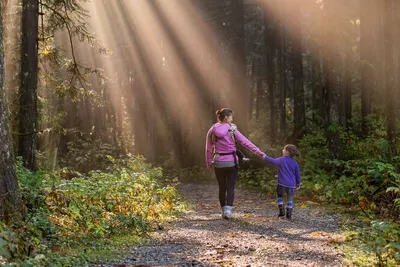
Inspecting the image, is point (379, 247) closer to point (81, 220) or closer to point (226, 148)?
point (81, 220)

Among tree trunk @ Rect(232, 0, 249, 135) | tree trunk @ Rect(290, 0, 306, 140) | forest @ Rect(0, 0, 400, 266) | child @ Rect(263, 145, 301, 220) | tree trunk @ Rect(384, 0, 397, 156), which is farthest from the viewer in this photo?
tree trunk @ Rect(290, 0, 306, 140)

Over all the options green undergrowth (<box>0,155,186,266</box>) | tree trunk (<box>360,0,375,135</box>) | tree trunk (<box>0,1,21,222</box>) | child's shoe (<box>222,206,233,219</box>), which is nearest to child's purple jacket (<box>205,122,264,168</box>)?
child's shoe (<box>222,206,233,219</box>)

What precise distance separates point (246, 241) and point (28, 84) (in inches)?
346

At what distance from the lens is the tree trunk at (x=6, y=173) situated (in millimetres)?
6965

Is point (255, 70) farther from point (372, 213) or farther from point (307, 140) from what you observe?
point (372, 213)

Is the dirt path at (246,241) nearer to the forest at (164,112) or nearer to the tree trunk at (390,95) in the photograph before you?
the forest at (164,112)

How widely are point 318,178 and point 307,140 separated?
611 cm

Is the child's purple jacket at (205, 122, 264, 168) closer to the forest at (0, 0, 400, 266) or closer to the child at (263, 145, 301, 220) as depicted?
the child at (263, 145, 301, 220)

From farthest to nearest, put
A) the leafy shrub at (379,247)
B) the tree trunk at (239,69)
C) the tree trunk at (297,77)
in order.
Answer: the tree trunk at (297,77) → the tree trunk at (239,69) → the leafy shrub at (379,247)

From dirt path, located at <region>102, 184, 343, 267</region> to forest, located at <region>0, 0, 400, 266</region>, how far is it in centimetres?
55

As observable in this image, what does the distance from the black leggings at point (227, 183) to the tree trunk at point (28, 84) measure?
19.6ft

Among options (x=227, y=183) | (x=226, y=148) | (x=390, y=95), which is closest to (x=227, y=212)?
(x=227, y=183)

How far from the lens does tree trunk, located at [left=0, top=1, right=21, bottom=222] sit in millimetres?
6965

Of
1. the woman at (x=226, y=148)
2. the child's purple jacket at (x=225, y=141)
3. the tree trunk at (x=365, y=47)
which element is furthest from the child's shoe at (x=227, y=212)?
the tree trunk at (x=365, y=47)
